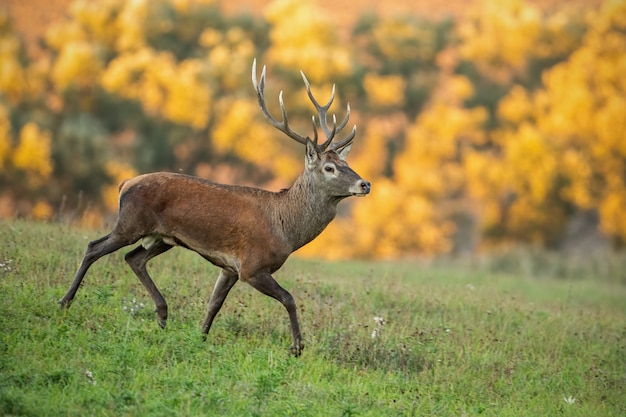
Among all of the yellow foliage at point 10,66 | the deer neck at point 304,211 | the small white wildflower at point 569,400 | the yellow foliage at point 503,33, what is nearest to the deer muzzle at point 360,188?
the deer neck at point 304,211

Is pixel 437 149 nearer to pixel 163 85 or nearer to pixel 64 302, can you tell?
pixel 163 85

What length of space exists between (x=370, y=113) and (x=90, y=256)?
46.2 meters

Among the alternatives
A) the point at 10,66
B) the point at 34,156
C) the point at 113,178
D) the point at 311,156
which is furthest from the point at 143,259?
the point at 10,66

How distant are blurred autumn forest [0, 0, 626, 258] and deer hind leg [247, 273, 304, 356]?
30683 mm

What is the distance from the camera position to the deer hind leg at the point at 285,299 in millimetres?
9430

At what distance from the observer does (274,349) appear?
948cm

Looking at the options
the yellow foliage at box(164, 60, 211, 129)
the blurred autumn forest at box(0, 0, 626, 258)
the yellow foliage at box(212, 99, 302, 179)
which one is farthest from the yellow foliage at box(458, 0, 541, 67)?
the yellow foliage at box(164, 60, 211, 129)

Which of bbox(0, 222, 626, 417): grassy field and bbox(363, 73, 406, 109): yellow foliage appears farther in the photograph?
bbox(363, 73, 406, 109): yellow foliage

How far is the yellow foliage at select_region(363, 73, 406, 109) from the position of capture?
5494 centimetres

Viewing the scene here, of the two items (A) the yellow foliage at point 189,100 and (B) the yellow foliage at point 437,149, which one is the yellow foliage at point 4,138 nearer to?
(A) the yellow foliage at point 189,100

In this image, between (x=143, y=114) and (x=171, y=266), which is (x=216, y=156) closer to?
(x=143, y=114)

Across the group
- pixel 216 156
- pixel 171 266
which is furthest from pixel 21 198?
pixel 171 266

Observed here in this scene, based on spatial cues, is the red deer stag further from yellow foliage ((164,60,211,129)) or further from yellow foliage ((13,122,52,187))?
yellow foliage ((164,60,211,129))

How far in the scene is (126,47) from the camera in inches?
2142
